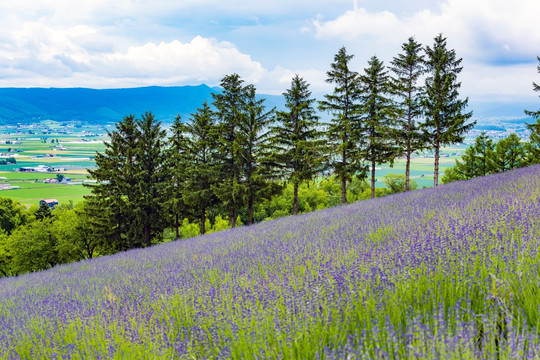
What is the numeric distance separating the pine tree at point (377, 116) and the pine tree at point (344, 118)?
72 centimetres

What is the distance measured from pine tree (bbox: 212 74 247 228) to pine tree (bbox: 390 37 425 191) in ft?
42.4

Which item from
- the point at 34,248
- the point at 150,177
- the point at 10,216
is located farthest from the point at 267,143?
the point at 10,216

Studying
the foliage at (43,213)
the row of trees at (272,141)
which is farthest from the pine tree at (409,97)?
the foliage at (43,213)

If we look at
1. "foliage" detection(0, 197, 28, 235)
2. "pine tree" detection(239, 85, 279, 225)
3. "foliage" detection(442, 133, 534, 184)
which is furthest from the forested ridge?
→ "foliage" detection(0, 197, 28, 235)

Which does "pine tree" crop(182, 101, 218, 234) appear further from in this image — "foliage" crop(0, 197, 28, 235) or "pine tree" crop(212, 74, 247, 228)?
"foliage" crop(0, 197, 28, 235)

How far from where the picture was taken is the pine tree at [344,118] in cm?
2720

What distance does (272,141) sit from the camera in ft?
84.9

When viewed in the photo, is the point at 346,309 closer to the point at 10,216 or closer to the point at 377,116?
the point at 377,116

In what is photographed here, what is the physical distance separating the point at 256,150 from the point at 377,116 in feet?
33.8

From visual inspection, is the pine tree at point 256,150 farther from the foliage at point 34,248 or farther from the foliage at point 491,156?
the foliage at point 491,156

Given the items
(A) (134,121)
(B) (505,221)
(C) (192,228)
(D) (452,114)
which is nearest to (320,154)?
(D) (452,114)

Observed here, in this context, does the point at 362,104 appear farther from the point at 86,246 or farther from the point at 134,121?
the point at 86,246

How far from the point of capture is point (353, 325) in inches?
98.4

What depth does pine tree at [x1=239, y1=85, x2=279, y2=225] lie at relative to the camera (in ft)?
82.9
